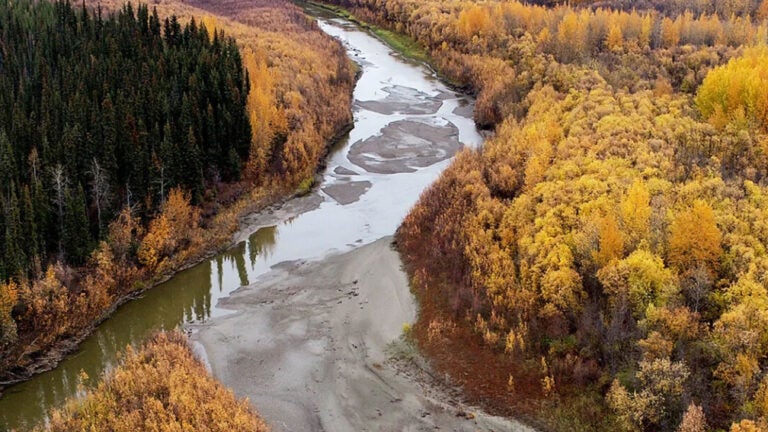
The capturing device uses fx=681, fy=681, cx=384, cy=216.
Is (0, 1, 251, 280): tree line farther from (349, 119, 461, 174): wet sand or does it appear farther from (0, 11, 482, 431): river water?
(349, 119, 461, 174): wet sand

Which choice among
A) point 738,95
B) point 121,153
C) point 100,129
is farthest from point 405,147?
point 100,129

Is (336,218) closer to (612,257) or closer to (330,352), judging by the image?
(330,352)

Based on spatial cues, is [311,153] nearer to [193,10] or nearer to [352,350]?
[352,350]

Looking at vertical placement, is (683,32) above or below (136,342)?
above

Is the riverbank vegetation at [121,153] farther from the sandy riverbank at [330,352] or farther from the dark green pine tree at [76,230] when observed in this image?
the sandy riverbank at [330,352]

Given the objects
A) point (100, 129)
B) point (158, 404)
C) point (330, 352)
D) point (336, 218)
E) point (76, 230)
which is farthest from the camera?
point (336, 218)

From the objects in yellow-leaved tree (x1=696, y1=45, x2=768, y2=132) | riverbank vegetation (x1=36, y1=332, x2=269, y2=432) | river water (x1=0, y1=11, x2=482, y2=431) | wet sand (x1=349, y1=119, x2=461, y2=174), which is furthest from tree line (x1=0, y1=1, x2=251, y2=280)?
yellow-leaved tree (x1=696, y1=45, x2=768, y2=132)

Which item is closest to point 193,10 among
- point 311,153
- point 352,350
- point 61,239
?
point 311,153

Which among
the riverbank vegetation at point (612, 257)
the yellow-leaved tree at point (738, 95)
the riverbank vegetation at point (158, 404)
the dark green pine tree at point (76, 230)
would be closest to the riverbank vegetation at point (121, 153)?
the dark green pine tree at point (76, 230)
